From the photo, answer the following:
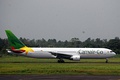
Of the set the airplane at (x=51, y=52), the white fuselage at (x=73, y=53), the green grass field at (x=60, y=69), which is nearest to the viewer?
the green grass field at (x=60, y=69)

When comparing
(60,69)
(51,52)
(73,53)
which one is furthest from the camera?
(73,53)

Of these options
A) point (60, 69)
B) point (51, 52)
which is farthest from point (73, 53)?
point (60, 69)

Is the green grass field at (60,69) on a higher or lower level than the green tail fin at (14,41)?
lower

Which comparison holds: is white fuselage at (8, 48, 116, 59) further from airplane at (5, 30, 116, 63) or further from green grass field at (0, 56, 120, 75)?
green grass field at (0, 56, 120, 75)

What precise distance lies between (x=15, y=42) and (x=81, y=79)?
32.5 meters

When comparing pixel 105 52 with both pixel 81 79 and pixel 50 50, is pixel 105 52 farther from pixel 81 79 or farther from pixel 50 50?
pixel 81 79

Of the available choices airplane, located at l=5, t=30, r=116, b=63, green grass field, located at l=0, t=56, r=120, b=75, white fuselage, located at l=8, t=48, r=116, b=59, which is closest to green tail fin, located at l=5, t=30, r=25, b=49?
airplane, located at l=5, t=30, r=116, b=63

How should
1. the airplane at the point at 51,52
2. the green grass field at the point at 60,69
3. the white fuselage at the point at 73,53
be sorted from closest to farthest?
the green grass field at the point at 60,69 < the airplane at the point at 51,52 < the white fuselage at the point at 73,53

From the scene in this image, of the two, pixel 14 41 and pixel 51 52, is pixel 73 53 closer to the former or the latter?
pixel 51 52

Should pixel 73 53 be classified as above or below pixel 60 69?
above

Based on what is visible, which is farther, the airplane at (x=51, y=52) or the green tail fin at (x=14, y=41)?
the green tail fin at (x=14, y=41)

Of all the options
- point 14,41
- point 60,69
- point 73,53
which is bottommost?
point 60,69

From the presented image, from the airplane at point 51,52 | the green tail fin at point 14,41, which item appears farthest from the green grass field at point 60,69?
the green tail fin at point 14,41

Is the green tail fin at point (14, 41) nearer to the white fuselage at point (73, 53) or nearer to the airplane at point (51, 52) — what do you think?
the airplane at point (51, 52)
